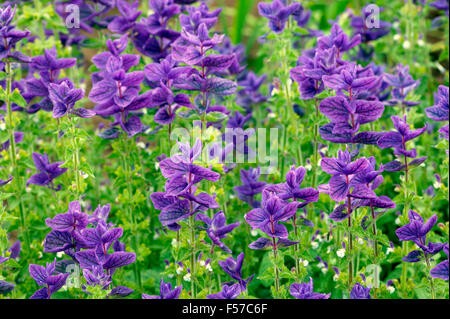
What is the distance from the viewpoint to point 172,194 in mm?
2016

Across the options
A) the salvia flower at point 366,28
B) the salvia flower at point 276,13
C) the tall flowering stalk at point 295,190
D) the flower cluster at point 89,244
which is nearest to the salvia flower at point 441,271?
the tall flowering stalk at point 295,190

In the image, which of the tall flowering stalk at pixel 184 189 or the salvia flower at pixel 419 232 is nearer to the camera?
the tall flowering stalk at pixel 184 189

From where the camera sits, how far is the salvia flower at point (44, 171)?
265cm

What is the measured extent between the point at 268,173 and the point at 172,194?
93 cm

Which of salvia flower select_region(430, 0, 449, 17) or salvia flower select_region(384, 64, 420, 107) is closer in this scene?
salvia flower select_region(384, 64, 420, 107)

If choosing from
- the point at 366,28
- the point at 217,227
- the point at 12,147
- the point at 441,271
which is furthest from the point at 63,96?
the point at 366,28

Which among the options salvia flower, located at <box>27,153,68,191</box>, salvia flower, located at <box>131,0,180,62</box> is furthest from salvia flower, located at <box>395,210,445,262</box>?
salvia flower, located at <box>27,153,68,191</box>

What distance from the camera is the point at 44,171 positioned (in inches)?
105

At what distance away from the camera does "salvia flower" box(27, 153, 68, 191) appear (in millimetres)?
2648

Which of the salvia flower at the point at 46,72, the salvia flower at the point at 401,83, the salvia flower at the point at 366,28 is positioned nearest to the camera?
the salvia flower at the point at 46,72

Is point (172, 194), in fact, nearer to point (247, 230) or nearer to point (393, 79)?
point (247, 230)

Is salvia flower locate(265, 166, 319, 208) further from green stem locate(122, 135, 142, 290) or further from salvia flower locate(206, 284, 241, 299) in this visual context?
green stem locate(122, 135, 142, 290)

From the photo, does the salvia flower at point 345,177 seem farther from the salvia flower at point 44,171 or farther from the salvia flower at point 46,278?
the salvia flower at point 44,171
